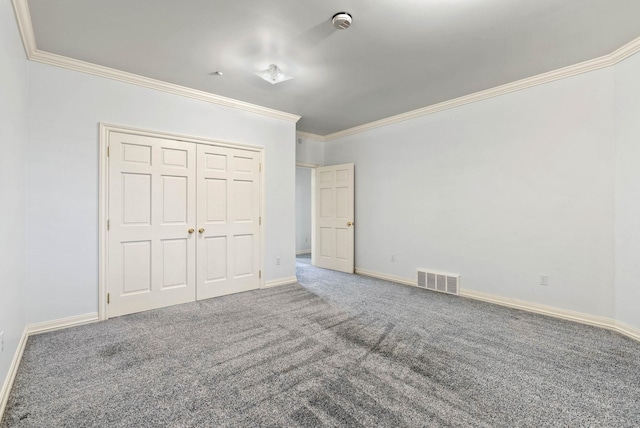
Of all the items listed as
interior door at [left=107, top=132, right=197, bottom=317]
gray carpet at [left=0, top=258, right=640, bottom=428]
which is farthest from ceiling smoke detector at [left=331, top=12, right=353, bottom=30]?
gray carpet at [left=0, top=258, right=640, bottom=428]

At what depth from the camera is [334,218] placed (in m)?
5.71

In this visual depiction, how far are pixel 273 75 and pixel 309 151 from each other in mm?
2755

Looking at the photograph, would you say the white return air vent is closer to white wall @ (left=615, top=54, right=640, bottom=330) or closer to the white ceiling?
white wall @ (left=615, top=54, right=640, bottom=330)

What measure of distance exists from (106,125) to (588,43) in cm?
485

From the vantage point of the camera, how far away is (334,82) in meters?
3.50

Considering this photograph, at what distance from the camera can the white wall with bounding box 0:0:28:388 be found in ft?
6.11

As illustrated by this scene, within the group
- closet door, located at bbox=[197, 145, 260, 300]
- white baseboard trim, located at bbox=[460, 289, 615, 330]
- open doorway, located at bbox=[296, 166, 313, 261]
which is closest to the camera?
white baseboard trim, located at bbox=[460, 289, 615, 330]

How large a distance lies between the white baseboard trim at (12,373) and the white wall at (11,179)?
2.2 inches

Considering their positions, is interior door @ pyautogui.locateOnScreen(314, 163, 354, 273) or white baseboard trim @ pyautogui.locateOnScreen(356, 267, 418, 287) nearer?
white baseboard trim @ pyautogui.locateOnScreen(356, 267, 418, 287)

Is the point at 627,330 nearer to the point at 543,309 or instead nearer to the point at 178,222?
the point at 543,309

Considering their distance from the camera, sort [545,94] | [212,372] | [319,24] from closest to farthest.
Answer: [212,372] → [319,24] → [545,94]

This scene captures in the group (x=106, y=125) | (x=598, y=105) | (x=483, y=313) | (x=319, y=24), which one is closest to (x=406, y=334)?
(x=483, y=313)

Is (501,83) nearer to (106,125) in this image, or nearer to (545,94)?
(545,94)

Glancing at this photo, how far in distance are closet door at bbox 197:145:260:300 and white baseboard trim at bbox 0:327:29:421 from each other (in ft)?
5.39
